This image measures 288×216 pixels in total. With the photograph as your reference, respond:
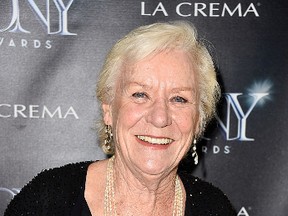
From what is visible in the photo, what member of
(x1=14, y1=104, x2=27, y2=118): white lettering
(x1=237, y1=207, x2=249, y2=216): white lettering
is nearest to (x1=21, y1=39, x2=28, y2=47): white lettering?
(x1=14, y1=104, x2=27, y2=118): white lettering

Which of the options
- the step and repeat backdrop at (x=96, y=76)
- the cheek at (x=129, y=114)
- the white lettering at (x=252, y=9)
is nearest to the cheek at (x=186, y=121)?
the cheek at (x=129, y=114)

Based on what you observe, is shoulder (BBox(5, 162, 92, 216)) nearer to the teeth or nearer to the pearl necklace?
the pearl necklace

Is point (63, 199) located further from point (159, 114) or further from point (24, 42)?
point (24, 42)

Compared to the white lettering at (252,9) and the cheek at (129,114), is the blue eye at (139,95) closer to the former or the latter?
the cheek at (129,114)

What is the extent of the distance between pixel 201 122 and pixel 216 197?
291 mm

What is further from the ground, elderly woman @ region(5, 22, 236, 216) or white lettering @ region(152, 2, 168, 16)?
white lettering @ region(152, 2, 168, 16)

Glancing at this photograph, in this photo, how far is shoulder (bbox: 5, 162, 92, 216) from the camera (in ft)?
4.75

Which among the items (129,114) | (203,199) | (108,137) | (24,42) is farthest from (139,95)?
(24,42)

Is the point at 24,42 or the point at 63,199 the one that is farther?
the point at 24,42

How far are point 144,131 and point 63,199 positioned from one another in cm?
34

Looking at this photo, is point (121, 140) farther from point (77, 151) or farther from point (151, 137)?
point (77, 151)

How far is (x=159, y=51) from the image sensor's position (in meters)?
1.40

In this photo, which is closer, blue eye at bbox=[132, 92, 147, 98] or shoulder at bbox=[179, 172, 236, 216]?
blue eye at bbox=[132, 92, 147, 98]

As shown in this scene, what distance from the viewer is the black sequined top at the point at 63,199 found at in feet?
4.76
